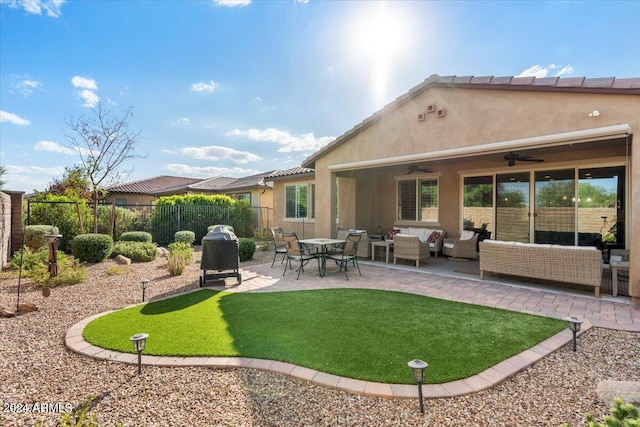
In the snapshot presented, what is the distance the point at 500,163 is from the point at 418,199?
3.15 m

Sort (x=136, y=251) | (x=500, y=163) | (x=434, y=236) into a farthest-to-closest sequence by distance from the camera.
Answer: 1. (x=434, y=236)
2. (x=136, y=251)
3. (x=500, y=163)

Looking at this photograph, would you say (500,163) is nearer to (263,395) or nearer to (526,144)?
(526,144)

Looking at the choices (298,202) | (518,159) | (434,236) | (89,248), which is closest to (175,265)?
(89,248)

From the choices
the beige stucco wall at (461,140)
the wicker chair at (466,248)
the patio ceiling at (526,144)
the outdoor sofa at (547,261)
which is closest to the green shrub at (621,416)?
the beige stucco wall at (461,140)

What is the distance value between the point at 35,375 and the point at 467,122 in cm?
880

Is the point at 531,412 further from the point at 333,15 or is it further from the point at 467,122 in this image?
the point at 333,15

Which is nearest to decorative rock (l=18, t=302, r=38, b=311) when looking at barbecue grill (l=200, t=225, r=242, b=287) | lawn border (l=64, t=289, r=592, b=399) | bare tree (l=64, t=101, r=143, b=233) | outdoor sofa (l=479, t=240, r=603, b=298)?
lawn border (l=64, t=289, r=592, b=399)

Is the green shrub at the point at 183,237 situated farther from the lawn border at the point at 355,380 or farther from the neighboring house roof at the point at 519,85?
the lawn border at the point at 355,380

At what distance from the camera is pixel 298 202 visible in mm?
15195

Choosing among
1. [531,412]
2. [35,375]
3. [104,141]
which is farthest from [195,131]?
[531,412]

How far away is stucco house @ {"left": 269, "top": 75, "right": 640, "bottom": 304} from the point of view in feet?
18.9

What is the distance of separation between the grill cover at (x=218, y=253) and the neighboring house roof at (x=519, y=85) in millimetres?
5336

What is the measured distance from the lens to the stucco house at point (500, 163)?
18.9ft

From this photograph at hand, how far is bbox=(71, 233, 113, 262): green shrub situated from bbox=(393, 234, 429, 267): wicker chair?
9423mm
